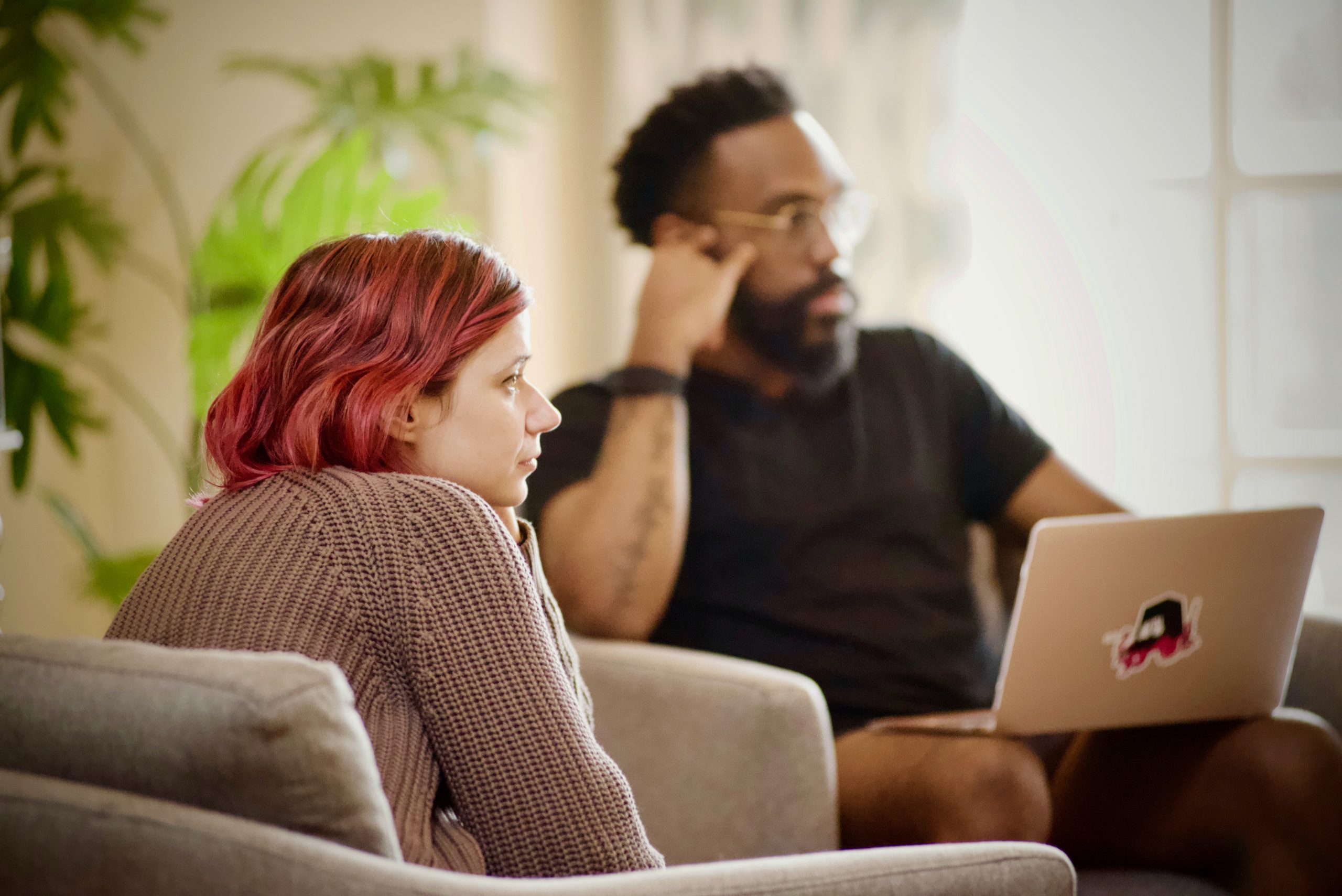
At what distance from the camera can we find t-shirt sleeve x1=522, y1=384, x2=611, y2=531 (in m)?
1.75

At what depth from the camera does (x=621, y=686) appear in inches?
58.8

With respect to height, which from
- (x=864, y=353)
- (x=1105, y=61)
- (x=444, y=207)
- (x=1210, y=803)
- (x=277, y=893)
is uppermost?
(x=1105, y=61)

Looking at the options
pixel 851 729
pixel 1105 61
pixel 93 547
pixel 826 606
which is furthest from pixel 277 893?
pixel 1105 61

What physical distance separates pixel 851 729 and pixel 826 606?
0.21 metres

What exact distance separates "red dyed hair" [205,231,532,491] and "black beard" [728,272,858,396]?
3.08ft

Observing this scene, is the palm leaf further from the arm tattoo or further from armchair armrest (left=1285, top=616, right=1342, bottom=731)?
armchair armrest (left=1285, top=616, right=1342, bottom=731)

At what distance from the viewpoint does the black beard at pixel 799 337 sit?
1863mm

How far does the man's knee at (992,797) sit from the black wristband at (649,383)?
70 centimetres

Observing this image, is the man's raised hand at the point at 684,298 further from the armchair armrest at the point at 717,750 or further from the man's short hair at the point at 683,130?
the armchair armrest at the point at 717,750

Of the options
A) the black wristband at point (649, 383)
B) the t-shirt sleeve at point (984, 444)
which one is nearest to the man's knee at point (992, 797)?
the t-shirt sleeve at point (984, 444)

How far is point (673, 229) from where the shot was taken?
1.88m

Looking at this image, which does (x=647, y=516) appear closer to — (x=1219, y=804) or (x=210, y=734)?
(x=1219, y=804)

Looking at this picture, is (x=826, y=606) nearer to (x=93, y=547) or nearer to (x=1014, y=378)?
(x=1014, y=378)

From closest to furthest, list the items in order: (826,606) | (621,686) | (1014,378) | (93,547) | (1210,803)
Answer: (1210,803) → (621,686) → (826,606) → (93,547) → (1014,378)
